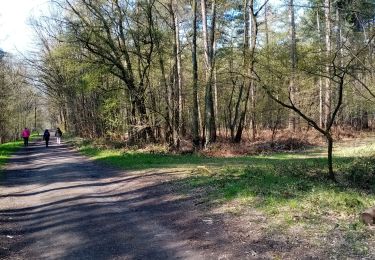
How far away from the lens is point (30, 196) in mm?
11906

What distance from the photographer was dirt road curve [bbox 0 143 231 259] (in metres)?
6.84

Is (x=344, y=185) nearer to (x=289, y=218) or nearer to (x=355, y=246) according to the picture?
(x=289, y=218)

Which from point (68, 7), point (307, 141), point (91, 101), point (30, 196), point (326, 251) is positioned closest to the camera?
point (326, 251)

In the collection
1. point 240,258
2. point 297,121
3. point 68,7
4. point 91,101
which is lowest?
point 240,258

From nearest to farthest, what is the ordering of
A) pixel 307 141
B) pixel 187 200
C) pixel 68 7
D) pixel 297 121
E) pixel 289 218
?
pixel 289 218
pixel 187 200
pixel 68 7
pixel 307 141
pixel 297 121

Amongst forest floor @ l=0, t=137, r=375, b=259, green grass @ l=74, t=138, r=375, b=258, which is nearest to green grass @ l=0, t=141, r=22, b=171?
forest floor @ l=0, t=137, r=375, b=259

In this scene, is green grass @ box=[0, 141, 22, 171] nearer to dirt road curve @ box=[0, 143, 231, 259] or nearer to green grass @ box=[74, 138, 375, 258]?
dirt road curve @ box=[0, 143, 231, 259]

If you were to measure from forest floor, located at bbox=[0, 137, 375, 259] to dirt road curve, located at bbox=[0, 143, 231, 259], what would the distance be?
0.02 m

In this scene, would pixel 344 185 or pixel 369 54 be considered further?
pixel 369 54

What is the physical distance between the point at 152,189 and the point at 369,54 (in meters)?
8.97

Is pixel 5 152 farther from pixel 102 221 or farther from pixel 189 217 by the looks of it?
pixel 189 217

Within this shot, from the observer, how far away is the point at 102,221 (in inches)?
343

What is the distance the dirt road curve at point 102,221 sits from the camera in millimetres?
6844

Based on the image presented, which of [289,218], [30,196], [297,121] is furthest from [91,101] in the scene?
[289,218]
